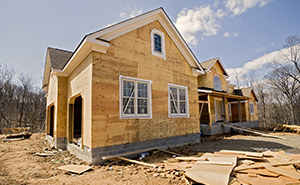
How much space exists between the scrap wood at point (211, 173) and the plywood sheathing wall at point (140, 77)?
3.30 metres

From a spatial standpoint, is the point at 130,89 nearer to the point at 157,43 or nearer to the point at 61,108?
the point at 157,43

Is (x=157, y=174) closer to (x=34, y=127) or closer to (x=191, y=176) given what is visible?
(x=191, y=176)

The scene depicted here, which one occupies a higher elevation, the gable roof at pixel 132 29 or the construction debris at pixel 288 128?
the gable roof at pixel 132 29

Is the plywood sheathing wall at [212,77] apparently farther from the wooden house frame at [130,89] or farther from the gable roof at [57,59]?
the gable roof at [57,59]

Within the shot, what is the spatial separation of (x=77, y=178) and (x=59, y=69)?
7.11 metres

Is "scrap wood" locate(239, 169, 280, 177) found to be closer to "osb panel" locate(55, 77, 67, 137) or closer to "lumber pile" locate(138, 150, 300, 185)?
"lumber pile" locate(138, 150, 300, 185)

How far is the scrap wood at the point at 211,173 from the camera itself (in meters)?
3.90

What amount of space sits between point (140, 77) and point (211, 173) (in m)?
4.97

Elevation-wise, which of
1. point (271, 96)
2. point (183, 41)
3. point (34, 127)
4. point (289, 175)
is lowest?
point (34, 127)

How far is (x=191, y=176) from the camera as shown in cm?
422

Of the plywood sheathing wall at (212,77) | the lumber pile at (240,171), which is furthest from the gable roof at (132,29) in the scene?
the plywood sheathing wall at (212,77)

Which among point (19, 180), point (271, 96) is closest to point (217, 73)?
point (19, 180)

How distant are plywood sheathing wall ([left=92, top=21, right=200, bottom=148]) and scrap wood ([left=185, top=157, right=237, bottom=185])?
10.8ft

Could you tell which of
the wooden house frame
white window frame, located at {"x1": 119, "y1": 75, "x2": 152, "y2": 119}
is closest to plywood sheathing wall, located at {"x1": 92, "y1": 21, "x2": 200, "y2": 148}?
the wooden house frame
